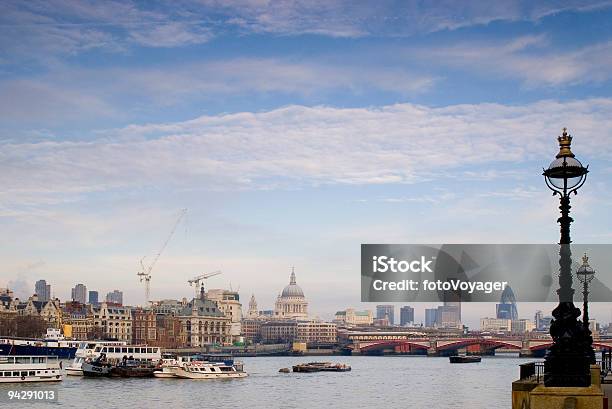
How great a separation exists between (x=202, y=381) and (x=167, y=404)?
102ft

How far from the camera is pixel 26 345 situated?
13562 cm

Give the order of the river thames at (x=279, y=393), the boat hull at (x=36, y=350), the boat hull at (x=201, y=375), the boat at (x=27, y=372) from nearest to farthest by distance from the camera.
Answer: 1. the river thames at (x=279, y=393)
2. the boat at (x=27, y=372)
3. the boat hull at (x=201, y=375)
4. the boat hull at (x=36, y=350)

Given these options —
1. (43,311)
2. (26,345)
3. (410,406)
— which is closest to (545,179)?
(410,406)

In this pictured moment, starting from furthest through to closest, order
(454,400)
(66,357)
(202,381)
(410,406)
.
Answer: (66,357), (202,381), (454,400), (410,406)

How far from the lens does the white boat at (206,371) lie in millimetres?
99688

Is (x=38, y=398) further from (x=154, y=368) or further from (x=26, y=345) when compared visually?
(x=26, y=345)

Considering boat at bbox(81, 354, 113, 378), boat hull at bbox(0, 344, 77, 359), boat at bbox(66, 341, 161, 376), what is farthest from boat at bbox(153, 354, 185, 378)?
boat hull at bbox(0, 344, 77, 359)

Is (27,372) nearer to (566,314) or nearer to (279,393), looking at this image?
(279,393)

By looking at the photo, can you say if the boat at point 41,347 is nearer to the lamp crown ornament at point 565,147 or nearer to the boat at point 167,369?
the boat at point 167,369

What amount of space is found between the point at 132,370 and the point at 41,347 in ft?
145

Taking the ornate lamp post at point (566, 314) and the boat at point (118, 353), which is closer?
the ornate lamp post at point (566, 314)

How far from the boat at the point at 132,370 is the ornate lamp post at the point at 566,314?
286 feet

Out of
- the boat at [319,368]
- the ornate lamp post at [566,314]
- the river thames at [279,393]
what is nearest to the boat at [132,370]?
the river thames at [279,393]

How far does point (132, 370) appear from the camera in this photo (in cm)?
9956
